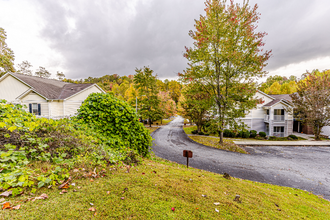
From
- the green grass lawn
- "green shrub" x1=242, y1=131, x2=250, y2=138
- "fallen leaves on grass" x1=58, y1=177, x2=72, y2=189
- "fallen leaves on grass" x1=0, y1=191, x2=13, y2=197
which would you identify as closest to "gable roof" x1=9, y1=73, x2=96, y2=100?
"fallen leaves on grass" x1=58, y1=177, x2=72, y2=189

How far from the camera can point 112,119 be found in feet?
16.5

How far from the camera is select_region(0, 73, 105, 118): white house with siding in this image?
14.6 metres

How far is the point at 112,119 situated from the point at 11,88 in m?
19.9

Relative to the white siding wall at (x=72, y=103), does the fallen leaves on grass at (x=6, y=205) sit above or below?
below

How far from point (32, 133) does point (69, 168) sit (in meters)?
1.54

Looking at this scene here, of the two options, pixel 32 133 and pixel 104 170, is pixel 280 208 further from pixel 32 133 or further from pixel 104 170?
pixel 32 133

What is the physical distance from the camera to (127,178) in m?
3.02

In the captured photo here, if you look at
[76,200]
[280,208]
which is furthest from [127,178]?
[280,208]

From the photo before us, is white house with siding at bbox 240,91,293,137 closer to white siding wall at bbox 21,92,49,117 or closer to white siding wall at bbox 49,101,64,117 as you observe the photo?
white siding wall at bbox 49,101,64,117

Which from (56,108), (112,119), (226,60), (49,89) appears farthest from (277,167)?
(49,89)

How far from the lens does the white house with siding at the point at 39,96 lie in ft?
47.9

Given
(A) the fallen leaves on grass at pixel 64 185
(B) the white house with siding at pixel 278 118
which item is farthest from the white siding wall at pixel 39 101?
(B) the white house with siding at pixel 278 118

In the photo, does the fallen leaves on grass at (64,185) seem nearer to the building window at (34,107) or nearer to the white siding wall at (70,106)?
the white siding wall at (70,106)

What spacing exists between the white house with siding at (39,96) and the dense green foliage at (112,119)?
12.1m
